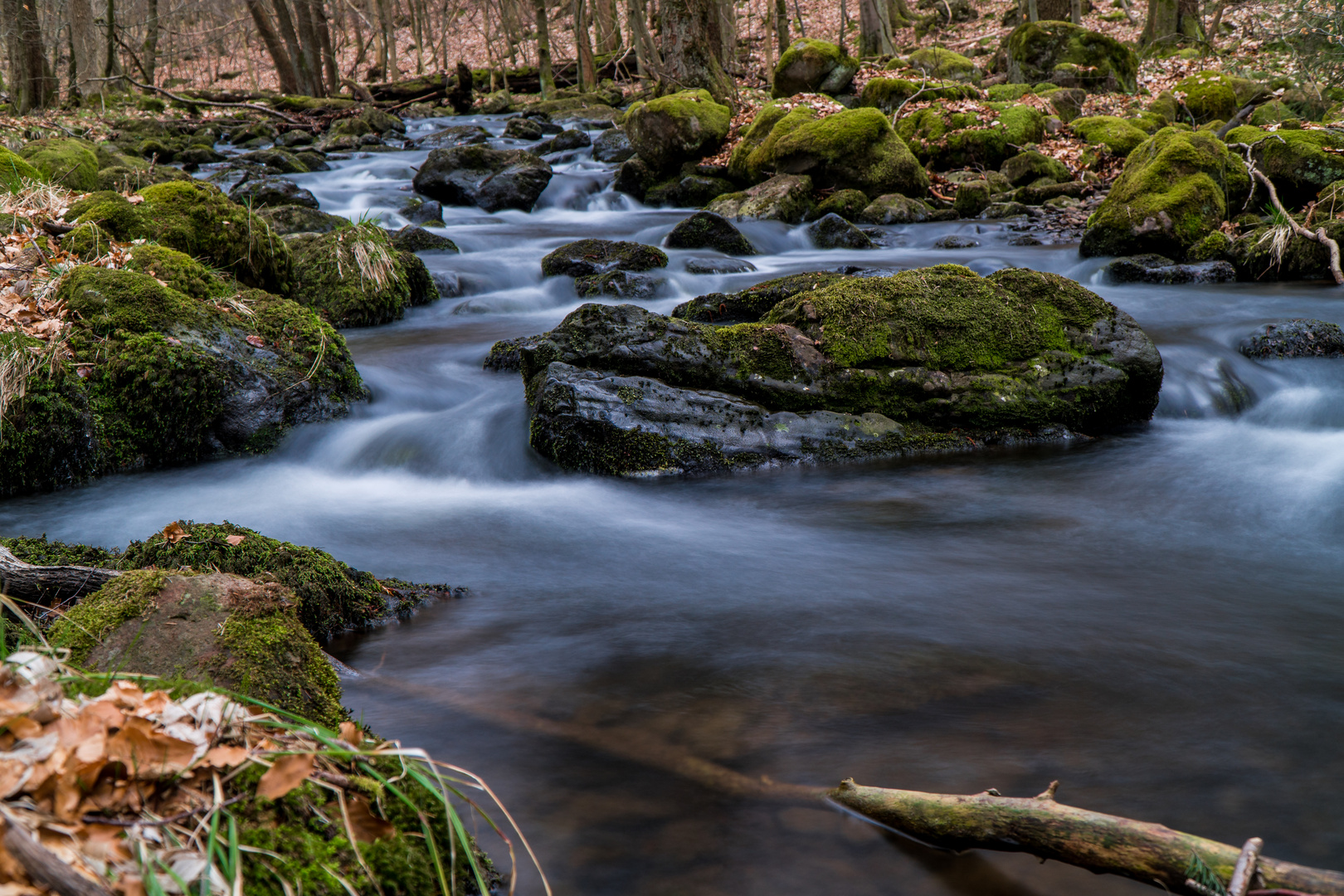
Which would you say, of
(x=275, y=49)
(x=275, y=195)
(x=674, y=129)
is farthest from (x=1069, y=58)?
(x=275, y=49)

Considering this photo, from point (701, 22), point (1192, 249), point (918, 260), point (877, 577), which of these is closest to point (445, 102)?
point (701, 22)

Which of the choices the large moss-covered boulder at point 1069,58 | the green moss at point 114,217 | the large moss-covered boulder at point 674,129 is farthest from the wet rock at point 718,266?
the large moss-covered boulder at point 1069,58

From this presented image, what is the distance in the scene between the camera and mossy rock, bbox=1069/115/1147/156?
52.1ft

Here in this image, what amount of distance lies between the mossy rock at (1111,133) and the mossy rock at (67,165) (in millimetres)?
15484

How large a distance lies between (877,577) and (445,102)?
97.5 ft

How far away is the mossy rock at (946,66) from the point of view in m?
22.0

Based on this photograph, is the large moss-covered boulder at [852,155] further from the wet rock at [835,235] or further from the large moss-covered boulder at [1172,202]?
the large moss-covered boulder at [1172,202]

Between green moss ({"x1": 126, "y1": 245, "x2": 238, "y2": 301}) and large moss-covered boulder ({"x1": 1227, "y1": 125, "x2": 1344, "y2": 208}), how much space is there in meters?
12.1

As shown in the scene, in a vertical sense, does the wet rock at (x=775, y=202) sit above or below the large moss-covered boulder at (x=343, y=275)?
above

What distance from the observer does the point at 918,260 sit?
37.3 ft

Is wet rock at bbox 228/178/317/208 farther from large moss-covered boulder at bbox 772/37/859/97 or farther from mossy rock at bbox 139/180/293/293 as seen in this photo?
large moss-covered boulder at bbox 772/37/859/97

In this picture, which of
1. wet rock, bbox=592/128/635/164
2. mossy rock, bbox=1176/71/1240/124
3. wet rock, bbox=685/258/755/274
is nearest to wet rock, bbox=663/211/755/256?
wet rock, bbox=685/258/755/274

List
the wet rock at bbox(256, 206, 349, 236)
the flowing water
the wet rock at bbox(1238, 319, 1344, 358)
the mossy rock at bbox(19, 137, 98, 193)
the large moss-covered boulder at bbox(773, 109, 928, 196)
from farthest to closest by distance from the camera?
the large moss-covered boulder at bbox(773, 109, 928, 196), the wet rock at bbox(256, 206, 349, 236), the mossy rock at bbox(19, 137, 98, 193), the wet rock at bbox(1238, 319, 1344, 358), the flowing water

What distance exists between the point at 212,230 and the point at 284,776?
24.9 feet
